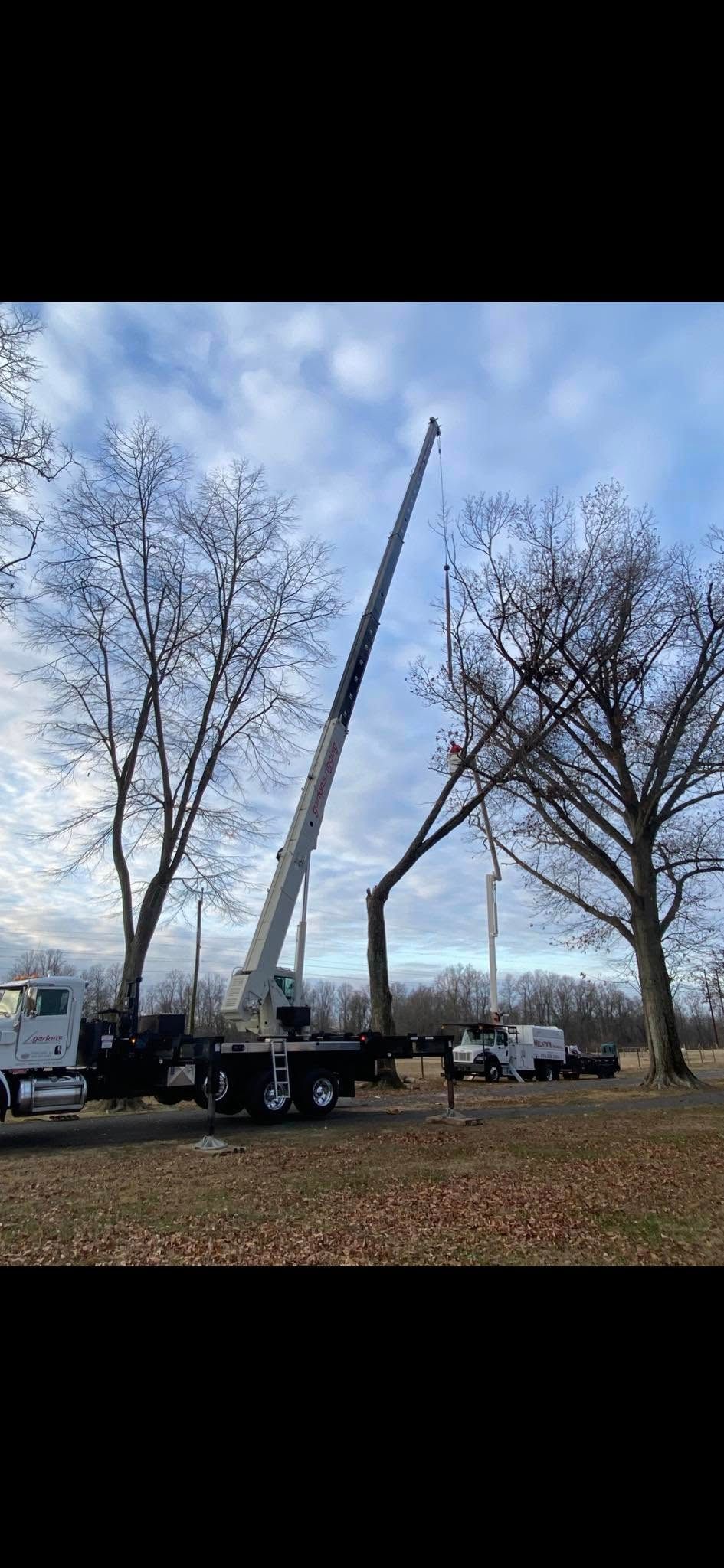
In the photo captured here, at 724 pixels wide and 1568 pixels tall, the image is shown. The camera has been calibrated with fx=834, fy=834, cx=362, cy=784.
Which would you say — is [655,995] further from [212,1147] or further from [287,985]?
[212,1147]

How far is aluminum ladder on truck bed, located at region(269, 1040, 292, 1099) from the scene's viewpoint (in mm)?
11570

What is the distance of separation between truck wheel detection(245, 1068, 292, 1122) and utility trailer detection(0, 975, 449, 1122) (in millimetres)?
11

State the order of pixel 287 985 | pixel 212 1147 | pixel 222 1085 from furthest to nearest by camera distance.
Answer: pixel 287 985 < pixel 222 1085 < pixel 212 1147

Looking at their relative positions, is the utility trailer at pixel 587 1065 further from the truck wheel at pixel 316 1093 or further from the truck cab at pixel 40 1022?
the truck cab at pixel 40 1022

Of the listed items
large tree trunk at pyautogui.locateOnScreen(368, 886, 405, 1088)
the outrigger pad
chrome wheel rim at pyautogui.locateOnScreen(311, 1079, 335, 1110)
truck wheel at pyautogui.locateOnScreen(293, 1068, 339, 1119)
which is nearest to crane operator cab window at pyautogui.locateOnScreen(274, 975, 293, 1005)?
truck wheel at pyautogui.locateOnScreen(293, 1068, 339, 1119)

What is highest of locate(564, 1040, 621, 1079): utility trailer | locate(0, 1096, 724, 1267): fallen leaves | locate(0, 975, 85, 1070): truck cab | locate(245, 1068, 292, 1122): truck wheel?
locate(0, 975, 85, 1070): truck cab

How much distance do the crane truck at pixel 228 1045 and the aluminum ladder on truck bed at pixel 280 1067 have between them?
0.05ft

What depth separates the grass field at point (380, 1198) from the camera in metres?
5.23

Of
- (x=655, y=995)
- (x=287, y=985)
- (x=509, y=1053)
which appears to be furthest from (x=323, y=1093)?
(x=509, y=1053)

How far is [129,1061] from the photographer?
11.3m

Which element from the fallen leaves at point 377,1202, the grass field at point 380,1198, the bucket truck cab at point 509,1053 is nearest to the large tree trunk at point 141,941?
the grass field at point 380,1198

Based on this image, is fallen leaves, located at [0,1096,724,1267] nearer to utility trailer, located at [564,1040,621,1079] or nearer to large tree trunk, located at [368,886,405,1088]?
large tree trunk, located at [368,886,405,1088]

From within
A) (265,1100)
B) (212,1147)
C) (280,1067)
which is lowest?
(212,1147)

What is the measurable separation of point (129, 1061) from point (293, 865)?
357 centimetres
